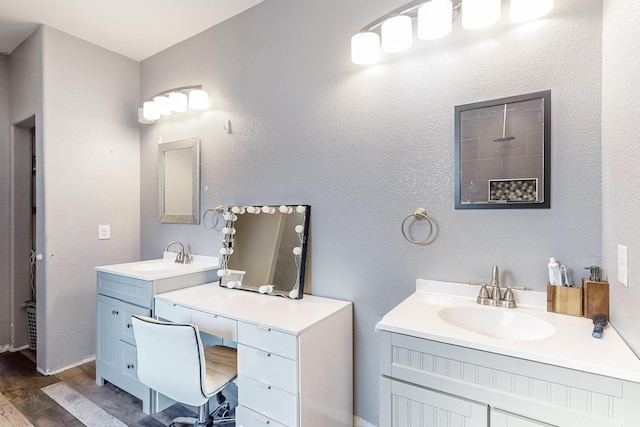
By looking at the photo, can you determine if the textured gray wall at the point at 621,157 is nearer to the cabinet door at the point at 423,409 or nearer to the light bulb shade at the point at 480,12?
the light bulb shade at the point at 480,12

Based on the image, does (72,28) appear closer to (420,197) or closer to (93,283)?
(93,283)

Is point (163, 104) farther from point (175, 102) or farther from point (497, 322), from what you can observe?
point (497, 322)

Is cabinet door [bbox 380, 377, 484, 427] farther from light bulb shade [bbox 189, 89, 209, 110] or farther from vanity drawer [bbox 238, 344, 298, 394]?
light bulb shade [bbox 189, 89, 209, 110]

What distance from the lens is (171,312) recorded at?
6.15ft

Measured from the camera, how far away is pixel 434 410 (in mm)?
1104

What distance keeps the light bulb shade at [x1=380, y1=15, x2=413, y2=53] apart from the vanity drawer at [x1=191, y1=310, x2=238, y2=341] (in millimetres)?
1507

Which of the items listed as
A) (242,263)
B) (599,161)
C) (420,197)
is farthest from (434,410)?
(242,263)

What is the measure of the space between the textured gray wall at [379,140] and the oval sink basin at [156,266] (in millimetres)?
244

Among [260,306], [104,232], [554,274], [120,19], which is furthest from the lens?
[104,232]

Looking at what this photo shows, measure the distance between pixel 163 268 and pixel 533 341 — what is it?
91.5 inches

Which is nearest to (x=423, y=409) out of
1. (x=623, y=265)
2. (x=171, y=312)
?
(x=623, y=265)

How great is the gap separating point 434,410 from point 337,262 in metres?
0.91

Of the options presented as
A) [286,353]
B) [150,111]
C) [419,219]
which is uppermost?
[150,111]

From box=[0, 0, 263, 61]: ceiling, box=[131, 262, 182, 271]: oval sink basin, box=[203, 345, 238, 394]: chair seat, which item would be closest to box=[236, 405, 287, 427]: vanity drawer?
box=[203, 345, 238, 394]: chair seat
